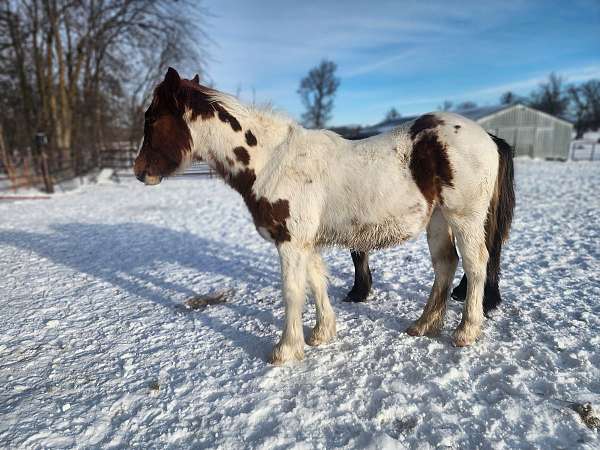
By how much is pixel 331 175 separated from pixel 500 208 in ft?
4.86

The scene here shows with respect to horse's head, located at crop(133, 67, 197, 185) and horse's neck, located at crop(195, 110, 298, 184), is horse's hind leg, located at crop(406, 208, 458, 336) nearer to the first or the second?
horse's neck, located at crop(195, 110, 298, 184)

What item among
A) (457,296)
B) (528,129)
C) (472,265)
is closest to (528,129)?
(528,129)

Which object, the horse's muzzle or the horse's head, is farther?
the horse's muzzle

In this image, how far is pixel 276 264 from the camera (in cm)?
514

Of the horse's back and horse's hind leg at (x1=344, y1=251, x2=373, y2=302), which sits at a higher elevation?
the horse's back

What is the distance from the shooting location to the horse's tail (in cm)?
275

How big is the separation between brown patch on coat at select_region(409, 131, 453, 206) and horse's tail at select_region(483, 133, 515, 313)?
56 cm

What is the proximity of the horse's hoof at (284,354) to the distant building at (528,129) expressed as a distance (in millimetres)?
26617

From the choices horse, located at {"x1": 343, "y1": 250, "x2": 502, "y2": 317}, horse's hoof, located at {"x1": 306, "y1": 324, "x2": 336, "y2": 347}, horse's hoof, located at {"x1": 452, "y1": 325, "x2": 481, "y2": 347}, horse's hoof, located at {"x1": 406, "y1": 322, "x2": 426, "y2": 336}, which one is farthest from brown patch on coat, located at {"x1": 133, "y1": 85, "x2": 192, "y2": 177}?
horse's hoof, located at {"x1": 452, "y1": 325, "x2": 481, "y2": 347}

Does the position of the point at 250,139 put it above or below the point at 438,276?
above

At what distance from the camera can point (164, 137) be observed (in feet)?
8.73

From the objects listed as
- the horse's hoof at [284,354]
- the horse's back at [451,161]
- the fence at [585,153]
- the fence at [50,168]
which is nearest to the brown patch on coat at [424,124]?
the horse's back at [451,161]

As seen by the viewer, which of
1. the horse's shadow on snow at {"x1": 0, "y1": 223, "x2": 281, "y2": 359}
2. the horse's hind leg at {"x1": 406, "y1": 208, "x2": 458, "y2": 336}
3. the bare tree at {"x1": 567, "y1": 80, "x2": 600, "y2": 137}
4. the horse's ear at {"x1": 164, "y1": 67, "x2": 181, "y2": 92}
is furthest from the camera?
the bare tree at {"x1": 567, "y1": 80, "x2": 600, "y2": 137}

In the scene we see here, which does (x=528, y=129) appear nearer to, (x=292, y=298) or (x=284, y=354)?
(x=292, y=298)
